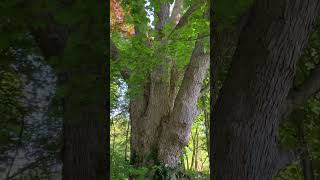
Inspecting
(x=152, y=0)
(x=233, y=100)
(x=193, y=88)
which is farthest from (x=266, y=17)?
(x=193, y=88)

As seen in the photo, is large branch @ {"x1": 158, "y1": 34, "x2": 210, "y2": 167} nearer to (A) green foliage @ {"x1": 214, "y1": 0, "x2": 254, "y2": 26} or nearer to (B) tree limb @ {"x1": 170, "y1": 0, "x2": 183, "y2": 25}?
(B) tree limb @ {"x1": 170, "y1": 0, "x2": 183, "y2": 25}

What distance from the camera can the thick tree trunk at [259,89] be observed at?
2.36 m

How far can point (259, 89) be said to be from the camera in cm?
240

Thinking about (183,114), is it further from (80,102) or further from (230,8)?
(80,102)

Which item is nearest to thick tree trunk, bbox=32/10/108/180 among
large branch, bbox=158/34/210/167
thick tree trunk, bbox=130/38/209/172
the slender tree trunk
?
the slender tree trunk

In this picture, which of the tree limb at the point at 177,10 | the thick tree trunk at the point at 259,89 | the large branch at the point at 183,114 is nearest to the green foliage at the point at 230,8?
the thick tree trunk at the point at 259,89

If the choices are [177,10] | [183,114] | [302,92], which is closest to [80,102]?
[302,92]

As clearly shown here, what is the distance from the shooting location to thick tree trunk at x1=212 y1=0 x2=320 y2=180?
236cm

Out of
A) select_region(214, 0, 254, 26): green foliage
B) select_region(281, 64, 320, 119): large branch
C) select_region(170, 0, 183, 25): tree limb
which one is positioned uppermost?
select_region(170, 0, 183, 25): tree limb

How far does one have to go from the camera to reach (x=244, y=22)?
2.71 m

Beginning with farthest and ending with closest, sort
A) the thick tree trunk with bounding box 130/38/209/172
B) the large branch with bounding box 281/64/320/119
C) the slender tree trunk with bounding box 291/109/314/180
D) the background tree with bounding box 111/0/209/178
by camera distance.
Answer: the thick tree trunk with bounding box 130/38/209/172 → the background tree with bounding box 111/0/209/178 → the slender tree trunk with bounding box 291/109/314/180 → the large branch with bounding box 281/64/320/119

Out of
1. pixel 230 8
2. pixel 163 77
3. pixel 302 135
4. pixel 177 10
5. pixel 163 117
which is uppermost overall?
pixel 177 10

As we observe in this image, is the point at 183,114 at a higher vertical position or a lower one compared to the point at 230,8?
lower

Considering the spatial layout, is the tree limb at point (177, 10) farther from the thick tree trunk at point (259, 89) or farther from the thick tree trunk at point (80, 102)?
the thick tree trunk at point (80, 102)
